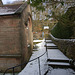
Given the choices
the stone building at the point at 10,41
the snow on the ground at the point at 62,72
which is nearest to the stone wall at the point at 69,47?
the snow on the ground at the point at 62,72

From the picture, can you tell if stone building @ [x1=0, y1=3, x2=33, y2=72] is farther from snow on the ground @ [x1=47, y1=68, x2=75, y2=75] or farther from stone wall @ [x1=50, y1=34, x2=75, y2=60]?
stone wall @ [x1=50, y1=34, x2=75, y2=60]

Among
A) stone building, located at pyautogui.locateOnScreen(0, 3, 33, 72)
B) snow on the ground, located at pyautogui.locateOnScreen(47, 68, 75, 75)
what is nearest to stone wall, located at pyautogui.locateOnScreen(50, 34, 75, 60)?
snow on the ground, located at pyautogui.locateOnScreen(47, 68, 75, 75)

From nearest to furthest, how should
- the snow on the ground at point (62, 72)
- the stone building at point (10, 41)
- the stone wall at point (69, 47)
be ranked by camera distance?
the snow on the ground at point (62, 72)
the stone wall at point (69, 47)
the stone building at point (10, 41)

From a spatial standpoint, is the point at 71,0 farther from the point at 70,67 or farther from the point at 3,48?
the point at 3,48

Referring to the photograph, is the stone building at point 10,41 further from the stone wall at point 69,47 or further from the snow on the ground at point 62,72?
the stone wall at point 69,47

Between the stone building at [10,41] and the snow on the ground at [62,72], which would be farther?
the stone building at [10,41]

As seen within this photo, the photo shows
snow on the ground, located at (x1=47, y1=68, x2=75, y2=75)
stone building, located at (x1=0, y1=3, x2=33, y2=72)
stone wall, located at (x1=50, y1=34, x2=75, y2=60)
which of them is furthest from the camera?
stone building, located at (x1=0, y1=3, x2=33, y2=72)

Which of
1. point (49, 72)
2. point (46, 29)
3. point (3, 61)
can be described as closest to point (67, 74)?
point (49, 72)

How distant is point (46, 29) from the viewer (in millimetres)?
21922

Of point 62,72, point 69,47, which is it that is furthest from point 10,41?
point 69,47

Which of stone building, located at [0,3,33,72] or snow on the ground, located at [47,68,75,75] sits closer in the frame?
snow on the ground, located at [47,68,75,75]

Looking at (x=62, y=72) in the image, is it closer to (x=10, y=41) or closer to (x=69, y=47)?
(x=69, y=47)

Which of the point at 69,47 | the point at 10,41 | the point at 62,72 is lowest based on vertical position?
the point at 62,72

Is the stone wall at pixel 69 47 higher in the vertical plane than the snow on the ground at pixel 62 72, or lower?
higher
